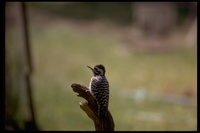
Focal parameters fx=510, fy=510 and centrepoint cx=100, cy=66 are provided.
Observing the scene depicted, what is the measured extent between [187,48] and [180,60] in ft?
4.47

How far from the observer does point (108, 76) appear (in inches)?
575

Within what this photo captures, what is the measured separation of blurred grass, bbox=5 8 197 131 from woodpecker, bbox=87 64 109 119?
128 inches

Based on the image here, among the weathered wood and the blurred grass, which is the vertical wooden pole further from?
the weathered wood

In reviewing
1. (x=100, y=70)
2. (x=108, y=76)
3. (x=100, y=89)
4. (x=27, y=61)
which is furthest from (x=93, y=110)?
(x=108, y=76)

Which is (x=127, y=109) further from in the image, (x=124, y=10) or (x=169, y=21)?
(x=124, y=10)

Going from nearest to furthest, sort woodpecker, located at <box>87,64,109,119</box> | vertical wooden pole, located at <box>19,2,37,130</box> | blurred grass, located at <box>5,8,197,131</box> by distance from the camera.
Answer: woodpecker, located at <box>87,64,109,119</box> → vertical wooden pole, located at <box>19,2,37,130</box> → blurred grass, located at <box>5,8,197,131</box>

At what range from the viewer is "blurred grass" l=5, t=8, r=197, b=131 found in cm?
977

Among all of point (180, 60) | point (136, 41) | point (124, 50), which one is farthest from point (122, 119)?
point (136, 41)

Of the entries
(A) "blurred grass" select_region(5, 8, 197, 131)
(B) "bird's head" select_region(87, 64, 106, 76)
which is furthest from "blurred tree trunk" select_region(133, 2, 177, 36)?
(B) "bird's head" select_region(87, 64, 106, 76)

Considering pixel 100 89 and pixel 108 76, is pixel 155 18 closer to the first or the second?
pixel 108 76

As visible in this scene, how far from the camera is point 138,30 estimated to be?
19.0 meters

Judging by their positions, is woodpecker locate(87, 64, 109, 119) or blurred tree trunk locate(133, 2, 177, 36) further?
blurred tree trunk locate(133, 2, 177, 36)

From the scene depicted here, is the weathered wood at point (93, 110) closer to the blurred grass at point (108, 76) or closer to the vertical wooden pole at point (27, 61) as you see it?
the vertical wooden pole at point (27, 61)

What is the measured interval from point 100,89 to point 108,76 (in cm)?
932
